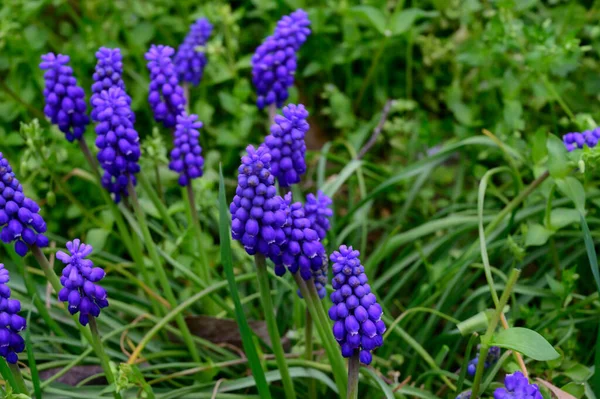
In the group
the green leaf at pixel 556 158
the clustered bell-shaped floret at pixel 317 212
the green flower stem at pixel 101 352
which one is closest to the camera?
the green flower stem at pixel 101 352

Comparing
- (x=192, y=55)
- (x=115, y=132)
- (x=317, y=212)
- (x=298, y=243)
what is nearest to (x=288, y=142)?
(x=317, y=212)

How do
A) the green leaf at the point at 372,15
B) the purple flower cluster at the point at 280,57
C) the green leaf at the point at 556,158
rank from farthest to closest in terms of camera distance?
the green leaf at the point at 372,15 → the purple flower cluster at the point at 280,57 → the green leaf at the point at 556,158

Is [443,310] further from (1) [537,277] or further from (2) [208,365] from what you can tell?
(2) [208,365]

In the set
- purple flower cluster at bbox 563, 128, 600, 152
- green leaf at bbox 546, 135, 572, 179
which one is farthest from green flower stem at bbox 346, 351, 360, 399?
purple flower cluster at bbox 563, 128, 600, 152

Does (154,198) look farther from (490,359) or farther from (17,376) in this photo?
(490,359)

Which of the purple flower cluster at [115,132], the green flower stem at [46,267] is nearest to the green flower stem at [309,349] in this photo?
the green flower stem at [46,267]

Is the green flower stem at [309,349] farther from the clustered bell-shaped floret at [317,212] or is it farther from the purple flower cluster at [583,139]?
the purple flower cluster at [583,139]

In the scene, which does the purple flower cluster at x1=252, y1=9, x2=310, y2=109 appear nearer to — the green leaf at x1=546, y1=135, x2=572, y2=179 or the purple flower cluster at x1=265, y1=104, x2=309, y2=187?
the purple flower cluster at x1=265, y1=104, x2=309, y2=187
